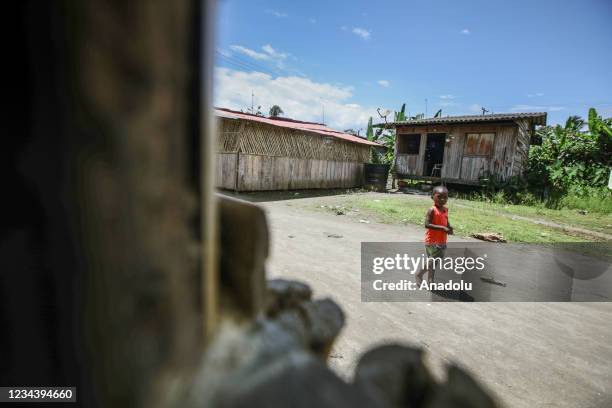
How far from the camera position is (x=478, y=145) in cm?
1642

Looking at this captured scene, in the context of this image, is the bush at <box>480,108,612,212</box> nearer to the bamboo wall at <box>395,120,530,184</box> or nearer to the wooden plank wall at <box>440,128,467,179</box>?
the bamboo wall at <box>395,120,530,184</box>

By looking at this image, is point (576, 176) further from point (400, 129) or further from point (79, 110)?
point (79, 110)

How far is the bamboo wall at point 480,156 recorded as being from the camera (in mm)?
15375

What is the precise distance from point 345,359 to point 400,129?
18.2 metres

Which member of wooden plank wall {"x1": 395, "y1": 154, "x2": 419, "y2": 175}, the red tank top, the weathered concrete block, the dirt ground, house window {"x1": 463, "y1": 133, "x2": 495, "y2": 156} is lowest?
the dirt ground

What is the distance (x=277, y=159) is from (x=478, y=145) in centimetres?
1047

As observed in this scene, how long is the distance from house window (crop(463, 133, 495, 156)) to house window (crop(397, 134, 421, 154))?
158 inches

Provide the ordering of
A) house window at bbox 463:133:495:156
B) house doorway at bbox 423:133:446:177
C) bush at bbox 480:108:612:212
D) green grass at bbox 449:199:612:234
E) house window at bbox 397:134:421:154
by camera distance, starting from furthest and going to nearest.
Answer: house doorway at bbox 423:133:446:177 → house window at bbox 397:134:421:154 → house window at bbox 463:133:495:156 → bush at bbox 480:108:612:212 → green grass at bbox 449:199:612:234

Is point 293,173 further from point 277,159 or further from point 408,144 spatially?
point 408,144

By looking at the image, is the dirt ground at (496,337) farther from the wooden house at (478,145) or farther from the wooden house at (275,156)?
the wooden house at (478,145)

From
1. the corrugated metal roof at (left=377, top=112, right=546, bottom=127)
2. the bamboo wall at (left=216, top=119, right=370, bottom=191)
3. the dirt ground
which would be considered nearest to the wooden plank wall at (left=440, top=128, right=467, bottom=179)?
the corrugated metal roof at (left=377, top=112, right=546, bottom=127)

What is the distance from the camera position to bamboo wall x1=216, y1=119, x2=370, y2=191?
1275 centimetres

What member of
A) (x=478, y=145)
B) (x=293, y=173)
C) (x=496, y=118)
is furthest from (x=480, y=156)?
(x=293, y=173)

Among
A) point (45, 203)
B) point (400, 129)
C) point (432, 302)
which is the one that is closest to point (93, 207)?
point (45, 203)
